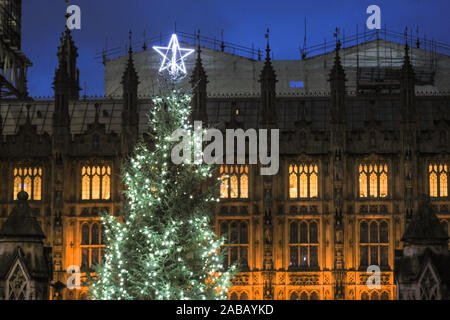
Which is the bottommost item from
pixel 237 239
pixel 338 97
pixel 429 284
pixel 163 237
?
pixel 429 284

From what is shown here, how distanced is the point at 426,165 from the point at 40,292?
937 inches

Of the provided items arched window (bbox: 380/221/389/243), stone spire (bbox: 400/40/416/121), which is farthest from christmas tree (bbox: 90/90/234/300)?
stone spire (bbox: 400/40/416/121)

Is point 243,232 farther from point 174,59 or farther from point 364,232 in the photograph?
point 174,59

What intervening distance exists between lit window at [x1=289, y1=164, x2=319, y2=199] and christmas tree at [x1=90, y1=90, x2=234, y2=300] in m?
18.5

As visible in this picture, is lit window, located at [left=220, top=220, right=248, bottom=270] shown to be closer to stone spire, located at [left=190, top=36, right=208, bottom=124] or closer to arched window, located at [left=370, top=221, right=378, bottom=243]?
stone spire, located at [left=190, top=36, right=208, bottom=124]

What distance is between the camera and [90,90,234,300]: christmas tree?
83.5 ft

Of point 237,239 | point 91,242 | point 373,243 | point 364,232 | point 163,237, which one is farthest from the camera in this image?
point 91,242

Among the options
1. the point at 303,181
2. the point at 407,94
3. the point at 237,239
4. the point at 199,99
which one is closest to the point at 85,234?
the point at 237,239

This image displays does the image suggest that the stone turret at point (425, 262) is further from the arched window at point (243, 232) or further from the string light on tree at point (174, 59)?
the arched window at point (243, 232)

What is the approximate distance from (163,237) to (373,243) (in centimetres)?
2111

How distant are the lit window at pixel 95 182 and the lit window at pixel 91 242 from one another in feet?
4.86

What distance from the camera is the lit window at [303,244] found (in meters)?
44.3

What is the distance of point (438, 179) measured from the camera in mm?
44625
